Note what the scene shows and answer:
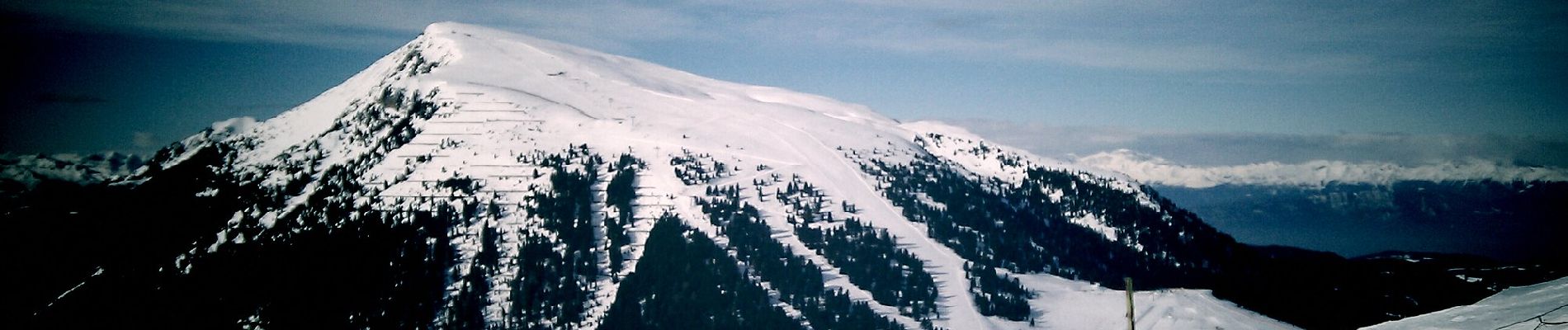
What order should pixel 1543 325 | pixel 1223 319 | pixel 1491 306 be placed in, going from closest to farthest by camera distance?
1. pixel 1543 325
2. pixel 1491 306
3. pixel 1223 319

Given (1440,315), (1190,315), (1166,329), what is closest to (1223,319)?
(1190,315)

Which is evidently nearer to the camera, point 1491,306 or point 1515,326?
point 1515,326

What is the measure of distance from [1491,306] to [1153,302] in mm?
170487

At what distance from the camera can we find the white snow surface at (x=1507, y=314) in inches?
1142

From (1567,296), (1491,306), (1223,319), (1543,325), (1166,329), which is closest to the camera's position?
(1543,325)

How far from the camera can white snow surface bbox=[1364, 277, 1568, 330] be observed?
29.0m

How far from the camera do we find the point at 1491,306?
3434 centimetres

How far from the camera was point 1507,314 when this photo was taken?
31.2 meters

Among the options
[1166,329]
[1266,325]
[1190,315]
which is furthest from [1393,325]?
[1266,325]

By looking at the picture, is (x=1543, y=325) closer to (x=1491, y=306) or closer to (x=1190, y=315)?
Result: (x=1491, y=306)

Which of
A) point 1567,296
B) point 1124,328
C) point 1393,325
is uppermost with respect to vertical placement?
point 1567,296

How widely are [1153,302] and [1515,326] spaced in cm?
17726

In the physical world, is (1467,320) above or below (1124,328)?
above

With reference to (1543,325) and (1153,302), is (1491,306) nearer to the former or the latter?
(1543,325)
